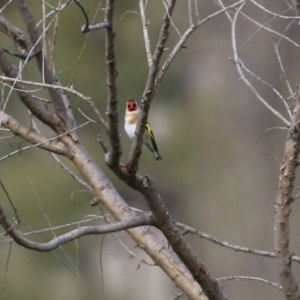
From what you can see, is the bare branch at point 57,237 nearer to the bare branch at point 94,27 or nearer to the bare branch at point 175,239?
the bare branch at point 175,239

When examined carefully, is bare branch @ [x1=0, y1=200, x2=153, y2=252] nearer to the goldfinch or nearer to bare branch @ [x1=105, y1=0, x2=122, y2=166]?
bare branch @ [x1=105, y1=0, x2=122, y2=166]

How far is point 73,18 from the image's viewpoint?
16.2 feet

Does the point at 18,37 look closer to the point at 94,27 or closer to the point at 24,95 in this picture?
the point at 24,95

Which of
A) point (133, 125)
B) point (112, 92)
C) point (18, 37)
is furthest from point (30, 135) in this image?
point (133, 125)

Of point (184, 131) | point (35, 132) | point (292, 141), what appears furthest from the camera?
point (184, 131)

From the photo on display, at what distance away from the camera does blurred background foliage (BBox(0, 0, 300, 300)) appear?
5.25m

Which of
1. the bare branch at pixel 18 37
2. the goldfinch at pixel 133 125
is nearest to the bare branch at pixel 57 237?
the bare branch at pixel 18 37

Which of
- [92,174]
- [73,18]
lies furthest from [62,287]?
[92,174]

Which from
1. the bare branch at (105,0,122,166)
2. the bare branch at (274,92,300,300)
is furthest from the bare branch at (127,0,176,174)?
the bare branch at (274,92,300,300)

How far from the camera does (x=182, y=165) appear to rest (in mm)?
6176

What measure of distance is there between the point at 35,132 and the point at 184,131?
184 inches

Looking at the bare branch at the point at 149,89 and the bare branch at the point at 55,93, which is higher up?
the bare branch at the point at 55,93

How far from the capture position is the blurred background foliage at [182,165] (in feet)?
17.2

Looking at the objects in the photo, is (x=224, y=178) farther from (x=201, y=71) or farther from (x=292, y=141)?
(x=292, y=141)
